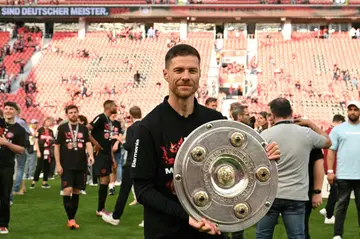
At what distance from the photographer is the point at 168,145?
327 centimetres

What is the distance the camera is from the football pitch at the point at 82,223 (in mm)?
9289

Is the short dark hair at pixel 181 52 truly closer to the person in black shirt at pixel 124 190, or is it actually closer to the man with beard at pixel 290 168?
the man with beard at pixel 290 168

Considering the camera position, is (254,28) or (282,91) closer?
(282,91)

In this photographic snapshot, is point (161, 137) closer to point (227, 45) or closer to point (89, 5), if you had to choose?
point (227, 45)

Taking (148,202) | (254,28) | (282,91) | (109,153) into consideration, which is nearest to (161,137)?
(148,202)

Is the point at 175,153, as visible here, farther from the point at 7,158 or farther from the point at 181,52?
the point at 7,158

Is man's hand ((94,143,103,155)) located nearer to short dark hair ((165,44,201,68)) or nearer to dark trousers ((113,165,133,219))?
dark trousers ((113,165,133,219))

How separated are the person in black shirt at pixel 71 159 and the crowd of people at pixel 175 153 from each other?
0.05ft

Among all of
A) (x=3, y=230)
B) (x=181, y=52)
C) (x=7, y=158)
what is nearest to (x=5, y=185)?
(x=7, y=158)

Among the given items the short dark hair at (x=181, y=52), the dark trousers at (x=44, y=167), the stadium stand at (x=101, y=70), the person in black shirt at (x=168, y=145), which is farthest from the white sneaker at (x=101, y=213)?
the stadium stand at (x=101, y=70)

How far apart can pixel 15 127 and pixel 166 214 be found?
20.8 ft

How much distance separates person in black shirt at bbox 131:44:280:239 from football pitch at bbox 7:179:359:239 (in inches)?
233

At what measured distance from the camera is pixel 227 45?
47094 mm

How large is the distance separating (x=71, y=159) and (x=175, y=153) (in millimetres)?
6665
